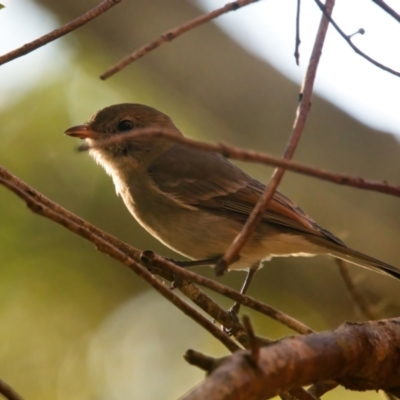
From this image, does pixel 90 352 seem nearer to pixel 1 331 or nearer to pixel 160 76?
pixel 1 331

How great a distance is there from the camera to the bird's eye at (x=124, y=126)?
4758 millimetres

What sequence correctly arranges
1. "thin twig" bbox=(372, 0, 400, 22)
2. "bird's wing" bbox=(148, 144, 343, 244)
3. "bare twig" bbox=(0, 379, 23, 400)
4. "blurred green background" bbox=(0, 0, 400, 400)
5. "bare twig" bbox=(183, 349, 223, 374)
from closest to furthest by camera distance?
1. "bare twig" bbox=(0, 379, 23, 400)
2. "bare twig" bbox=(183, 349, 223, 374)
3. "thin twig" bbox=(372, 0, 400, 22)
4. "bird's wing" bbox=(148, 144, 343, 244)
5. "blurred green background" bbox=(0, 0, 400, 400)

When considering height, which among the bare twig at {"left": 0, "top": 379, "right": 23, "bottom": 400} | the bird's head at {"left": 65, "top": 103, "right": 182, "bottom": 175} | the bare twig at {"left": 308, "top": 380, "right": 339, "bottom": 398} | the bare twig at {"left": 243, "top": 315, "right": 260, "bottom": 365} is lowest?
the bare twig at {"left": 308, "top": 380, "right": 339, "bottom": 398}

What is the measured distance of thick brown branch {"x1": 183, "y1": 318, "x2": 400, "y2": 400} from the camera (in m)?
1.70

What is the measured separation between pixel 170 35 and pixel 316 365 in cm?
109

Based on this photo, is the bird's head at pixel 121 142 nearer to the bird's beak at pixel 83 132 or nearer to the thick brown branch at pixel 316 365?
the bird's beak at pixel 83 132

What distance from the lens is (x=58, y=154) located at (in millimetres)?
5801

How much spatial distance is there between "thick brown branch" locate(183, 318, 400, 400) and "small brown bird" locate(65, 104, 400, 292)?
1534 mm

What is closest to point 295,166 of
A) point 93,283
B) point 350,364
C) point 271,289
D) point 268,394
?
point 268,394

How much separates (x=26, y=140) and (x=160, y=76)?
48.0 inches

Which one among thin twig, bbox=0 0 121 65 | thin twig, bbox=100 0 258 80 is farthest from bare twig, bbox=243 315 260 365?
thin twig, bbox=0 0 121 65

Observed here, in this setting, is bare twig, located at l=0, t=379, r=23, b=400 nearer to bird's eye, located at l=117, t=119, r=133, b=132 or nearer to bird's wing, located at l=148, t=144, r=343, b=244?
bird's wing, located at l=148, t=144, r=343, b=244

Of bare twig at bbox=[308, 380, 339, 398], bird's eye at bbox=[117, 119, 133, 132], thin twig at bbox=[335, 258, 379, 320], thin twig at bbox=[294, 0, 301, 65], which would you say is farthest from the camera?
bird's eye at bbox=[117, 119, 133, 132]

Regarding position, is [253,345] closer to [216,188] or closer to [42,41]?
[42,41]
